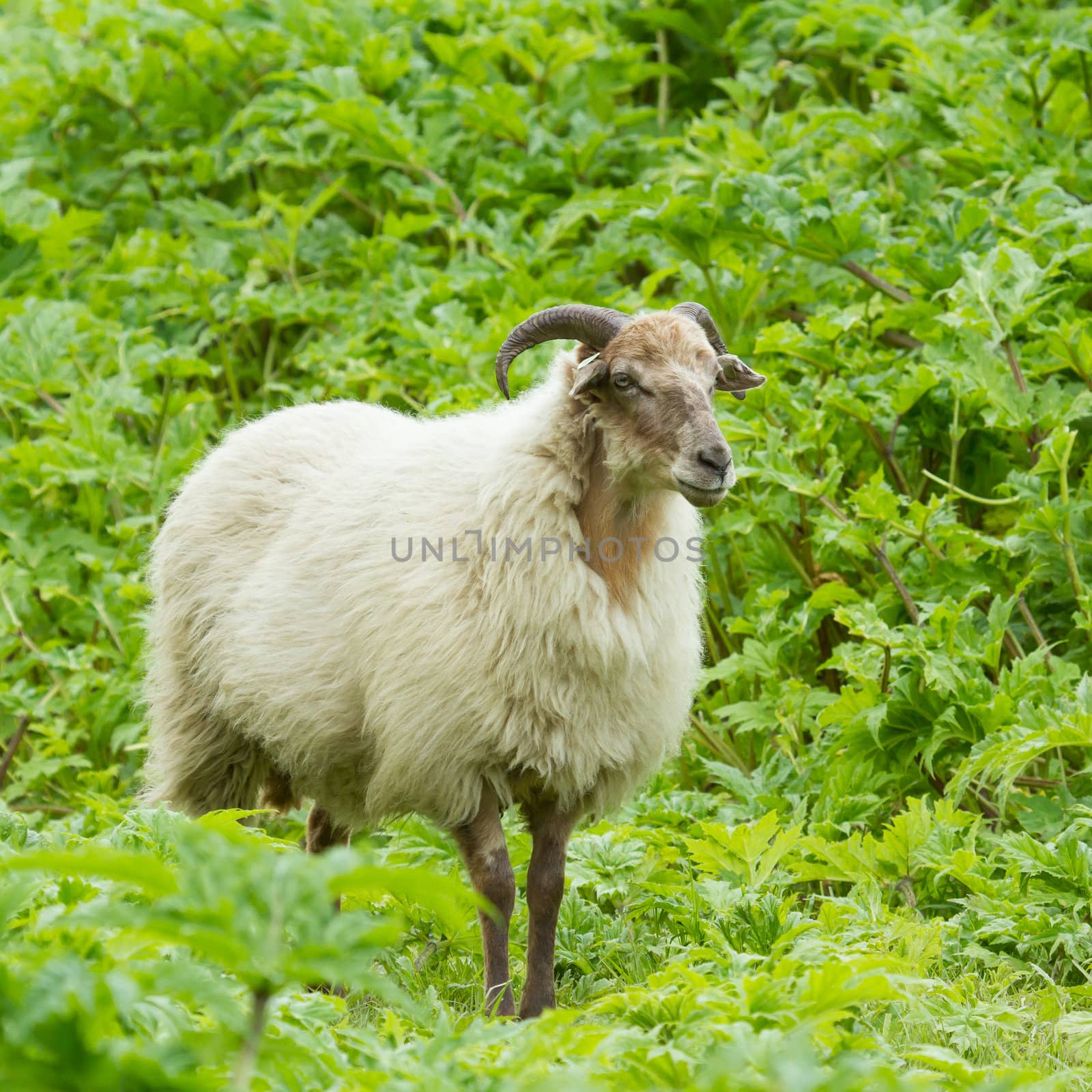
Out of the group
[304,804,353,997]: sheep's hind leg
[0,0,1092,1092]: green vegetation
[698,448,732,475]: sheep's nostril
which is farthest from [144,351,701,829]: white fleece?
[0,0,1092,1092]: green vegetation

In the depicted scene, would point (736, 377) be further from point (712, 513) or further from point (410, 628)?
point (712, 513)

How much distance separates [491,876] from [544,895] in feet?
0.56

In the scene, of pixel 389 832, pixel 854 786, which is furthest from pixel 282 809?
pixel 854 786

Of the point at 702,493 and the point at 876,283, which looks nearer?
the point at 702,493

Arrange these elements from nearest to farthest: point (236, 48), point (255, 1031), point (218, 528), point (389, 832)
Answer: point (255, 1031) < point (218, 528) < point (389, 832) < point (236, 48)

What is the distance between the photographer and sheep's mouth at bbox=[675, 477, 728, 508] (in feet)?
12.1

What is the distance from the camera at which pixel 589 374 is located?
3.86 meters

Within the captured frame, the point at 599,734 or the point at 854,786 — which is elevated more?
the point at 599,734

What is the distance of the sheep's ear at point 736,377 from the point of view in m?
4.17

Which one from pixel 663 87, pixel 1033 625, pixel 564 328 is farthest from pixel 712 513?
pixel 663 87

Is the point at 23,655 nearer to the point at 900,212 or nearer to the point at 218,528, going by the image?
the point at 218,528

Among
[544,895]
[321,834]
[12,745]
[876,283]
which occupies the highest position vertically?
[876,283]

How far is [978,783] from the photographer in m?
4.64

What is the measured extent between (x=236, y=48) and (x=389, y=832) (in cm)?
589
